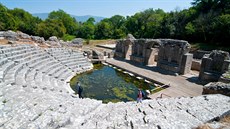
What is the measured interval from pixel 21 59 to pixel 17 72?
243cm

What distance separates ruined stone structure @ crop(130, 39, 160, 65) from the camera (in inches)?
752

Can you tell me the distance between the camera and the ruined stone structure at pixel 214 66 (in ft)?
45.1

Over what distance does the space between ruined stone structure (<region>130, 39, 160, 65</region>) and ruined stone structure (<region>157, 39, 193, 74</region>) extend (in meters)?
1.22

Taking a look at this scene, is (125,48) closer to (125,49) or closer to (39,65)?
(125,49)

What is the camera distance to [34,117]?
568 cm

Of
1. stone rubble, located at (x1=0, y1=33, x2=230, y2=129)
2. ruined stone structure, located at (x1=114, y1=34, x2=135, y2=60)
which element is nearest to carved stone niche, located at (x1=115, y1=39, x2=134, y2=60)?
ruined stone structure, located at (x1=114, y1=34, x2=135, y2=60)

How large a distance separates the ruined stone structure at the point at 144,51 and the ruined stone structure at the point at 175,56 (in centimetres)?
122

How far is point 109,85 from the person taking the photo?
46.1 feet

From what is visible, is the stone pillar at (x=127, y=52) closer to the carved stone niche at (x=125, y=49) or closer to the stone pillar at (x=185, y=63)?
the carved stone niche at (x=125, y=49)

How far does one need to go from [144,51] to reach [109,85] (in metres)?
7.40

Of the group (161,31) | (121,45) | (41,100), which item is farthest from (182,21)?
(41,100)

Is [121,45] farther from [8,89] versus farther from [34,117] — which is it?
[34,117]

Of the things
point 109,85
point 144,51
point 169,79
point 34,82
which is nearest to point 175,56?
point 169,79

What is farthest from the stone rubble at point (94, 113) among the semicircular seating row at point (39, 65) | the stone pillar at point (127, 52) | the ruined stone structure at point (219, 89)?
the stone pillar at point (127, 52)
